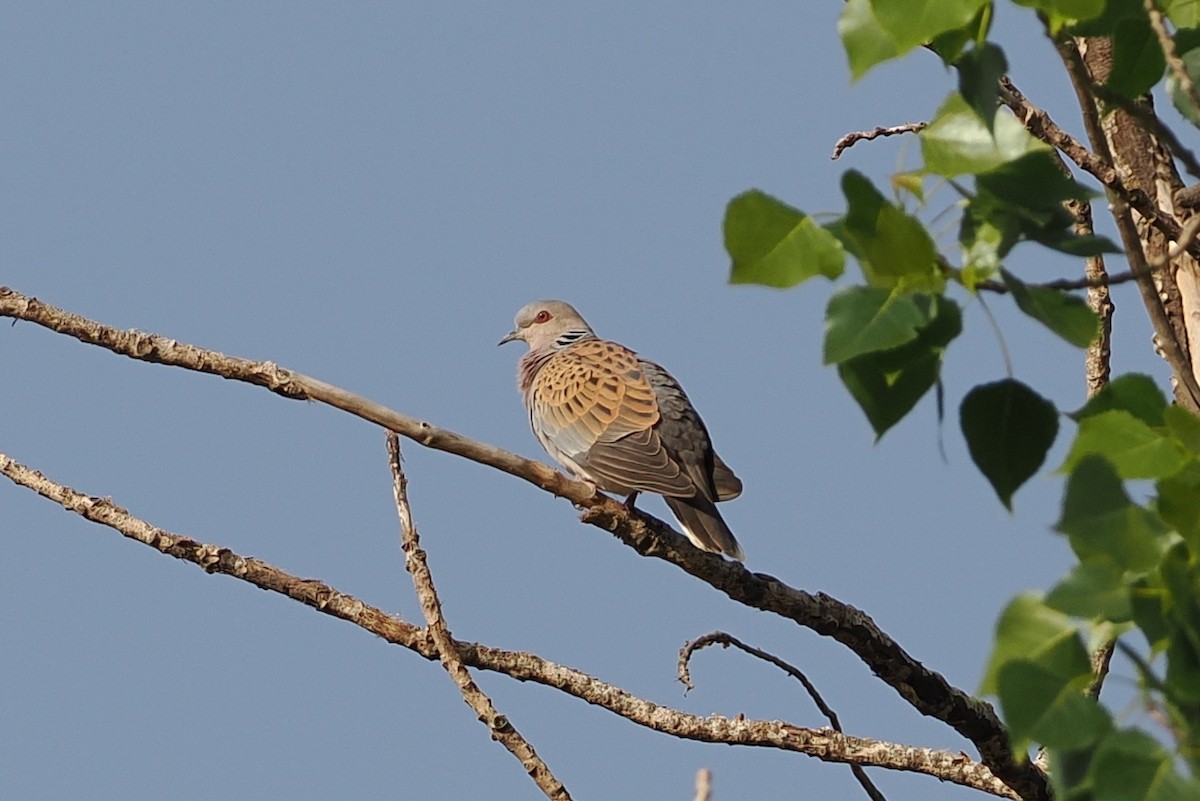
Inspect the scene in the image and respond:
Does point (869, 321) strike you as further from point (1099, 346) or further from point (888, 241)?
point (1099, 346)

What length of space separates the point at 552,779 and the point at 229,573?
2.87 ft

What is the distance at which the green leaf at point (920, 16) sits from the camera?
1.55 m

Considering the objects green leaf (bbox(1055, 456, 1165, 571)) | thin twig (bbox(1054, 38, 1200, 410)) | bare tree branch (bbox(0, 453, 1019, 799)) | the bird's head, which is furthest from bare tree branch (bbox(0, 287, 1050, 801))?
the bird's head

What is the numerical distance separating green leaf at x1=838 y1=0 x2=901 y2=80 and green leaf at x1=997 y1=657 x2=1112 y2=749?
2.07 ft

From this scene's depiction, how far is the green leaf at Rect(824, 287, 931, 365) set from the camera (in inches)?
56.6

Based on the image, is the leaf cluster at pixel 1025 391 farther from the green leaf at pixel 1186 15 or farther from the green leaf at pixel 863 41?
the green leaf at pixel 1186 15

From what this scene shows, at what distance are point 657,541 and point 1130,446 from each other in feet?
8.08

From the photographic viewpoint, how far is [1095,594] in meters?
1.38

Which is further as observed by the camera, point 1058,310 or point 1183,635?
point 1058,310

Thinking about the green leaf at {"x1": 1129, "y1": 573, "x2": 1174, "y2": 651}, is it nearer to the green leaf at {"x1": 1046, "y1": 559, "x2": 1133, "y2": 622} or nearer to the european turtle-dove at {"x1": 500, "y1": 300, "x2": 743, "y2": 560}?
the green leaf at {"x1": 1046, "y1": 559, "x2": 1133, "y2": 622}

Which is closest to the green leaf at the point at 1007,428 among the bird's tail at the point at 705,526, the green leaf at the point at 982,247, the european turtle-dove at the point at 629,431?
the green leaf at the point at 982,247

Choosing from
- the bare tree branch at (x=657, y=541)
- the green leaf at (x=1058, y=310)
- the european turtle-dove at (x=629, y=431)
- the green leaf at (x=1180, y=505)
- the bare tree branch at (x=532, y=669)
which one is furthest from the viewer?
the european turtle-dove at (x=629, y=431)

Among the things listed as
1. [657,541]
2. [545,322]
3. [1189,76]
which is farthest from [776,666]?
[545,322]

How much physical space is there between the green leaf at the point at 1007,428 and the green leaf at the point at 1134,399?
0.05 meters
